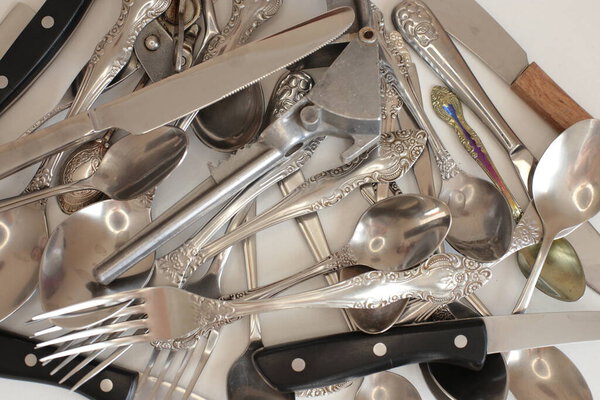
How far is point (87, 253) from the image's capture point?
0.69 metres

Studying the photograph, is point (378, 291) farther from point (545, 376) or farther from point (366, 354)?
point (545, 376)

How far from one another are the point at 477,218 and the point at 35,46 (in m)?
0.49

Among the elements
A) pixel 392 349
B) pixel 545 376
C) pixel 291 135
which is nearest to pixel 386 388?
pixel 392 349

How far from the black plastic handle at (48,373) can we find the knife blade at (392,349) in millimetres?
134

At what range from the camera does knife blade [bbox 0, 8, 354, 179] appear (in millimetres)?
643

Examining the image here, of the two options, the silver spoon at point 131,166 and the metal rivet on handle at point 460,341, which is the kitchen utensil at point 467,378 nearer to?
the metal rivet on handle at point 460,341

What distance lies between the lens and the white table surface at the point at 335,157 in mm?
690

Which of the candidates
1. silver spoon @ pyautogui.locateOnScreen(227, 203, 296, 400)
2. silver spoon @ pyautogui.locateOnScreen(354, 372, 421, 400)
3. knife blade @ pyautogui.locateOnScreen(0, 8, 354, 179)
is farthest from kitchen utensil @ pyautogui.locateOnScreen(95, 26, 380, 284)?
silver spoon @ pyautogui.locateOnScreen(354, 372, 421, 400)

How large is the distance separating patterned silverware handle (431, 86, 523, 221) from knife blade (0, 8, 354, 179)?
0.15 metres

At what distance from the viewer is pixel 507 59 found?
75 centimetres

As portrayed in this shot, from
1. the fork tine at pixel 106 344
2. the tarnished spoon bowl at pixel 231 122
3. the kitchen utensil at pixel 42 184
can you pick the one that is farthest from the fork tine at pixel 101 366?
the tarnished spoon bowl at pixel 231 122

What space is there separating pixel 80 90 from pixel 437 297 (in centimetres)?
41

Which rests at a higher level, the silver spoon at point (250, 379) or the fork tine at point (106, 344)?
the fork tine at point (106, 344)

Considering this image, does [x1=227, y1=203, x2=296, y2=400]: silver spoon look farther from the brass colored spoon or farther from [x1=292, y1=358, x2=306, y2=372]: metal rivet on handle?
the brass colored spoon
